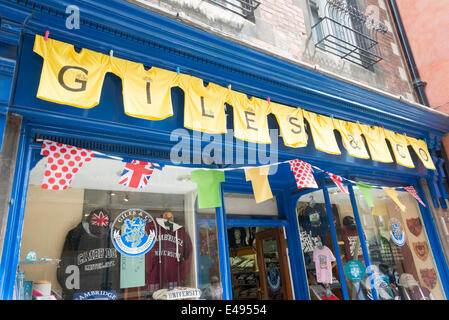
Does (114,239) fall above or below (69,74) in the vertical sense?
below

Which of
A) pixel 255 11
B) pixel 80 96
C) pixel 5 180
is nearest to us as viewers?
pixel 5 180

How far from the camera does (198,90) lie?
409 centimetres

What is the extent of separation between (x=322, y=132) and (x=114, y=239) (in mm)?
3559

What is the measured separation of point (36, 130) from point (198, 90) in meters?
1.97

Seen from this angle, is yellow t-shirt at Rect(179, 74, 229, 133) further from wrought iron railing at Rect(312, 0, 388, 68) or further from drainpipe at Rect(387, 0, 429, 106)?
drainpipe at Rect(387, 0, 429, 106)

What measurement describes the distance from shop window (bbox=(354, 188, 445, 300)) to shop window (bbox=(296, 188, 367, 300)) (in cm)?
37

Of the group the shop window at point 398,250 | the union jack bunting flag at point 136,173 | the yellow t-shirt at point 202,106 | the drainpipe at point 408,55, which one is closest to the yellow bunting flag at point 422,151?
the shop window at point 398,250

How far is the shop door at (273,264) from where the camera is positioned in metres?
6.28

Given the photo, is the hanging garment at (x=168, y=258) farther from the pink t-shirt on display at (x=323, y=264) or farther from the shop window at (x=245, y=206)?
the pink t-shirt on display at (x=323, y=264)

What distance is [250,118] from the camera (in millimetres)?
4391

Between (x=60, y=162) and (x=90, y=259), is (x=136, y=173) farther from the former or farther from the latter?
(x=90, y=259)

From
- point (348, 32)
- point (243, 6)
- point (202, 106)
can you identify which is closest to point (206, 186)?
point (202, 106)

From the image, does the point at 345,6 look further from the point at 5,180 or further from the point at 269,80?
the point at 5,180

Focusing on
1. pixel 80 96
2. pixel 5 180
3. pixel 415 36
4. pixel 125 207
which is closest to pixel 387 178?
pixel 415 36
